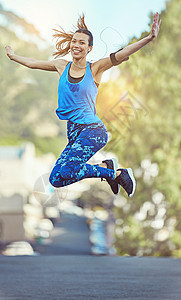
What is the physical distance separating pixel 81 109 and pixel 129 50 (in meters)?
0.52

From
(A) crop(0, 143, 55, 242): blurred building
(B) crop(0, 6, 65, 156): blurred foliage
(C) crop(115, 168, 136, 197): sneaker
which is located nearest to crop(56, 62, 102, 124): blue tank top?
(C) crop(115, 168, 136, 197): sneaker

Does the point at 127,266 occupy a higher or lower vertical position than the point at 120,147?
lower

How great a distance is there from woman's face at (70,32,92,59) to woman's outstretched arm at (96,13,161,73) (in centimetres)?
15

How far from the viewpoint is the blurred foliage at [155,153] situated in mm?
11703

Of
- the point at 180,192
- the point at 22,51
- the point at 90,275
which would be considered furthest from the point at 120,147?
the point at 90,275

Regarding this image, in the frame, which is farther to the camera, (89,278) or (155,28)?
(89,278)

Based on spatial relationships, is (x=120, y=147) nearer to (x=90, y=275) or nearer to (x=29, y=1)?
(x=29, y=1)

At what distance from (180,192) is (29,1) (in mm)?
6135

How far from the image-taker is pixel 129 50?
371 centimetres

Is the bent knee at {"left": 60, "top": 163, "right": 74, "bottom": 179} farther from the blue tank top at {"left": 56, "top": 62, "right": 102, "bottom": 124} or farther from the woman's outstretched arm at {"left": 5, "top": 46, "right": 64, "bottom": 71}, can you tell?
the woman's outstretched arm at {"left": 5, "top": 46, "right": 64, "bottom": 71}

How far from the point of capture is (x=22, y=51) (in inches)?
324

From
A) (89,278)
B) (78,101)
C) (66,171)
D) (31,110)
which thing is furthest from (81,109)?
(31,110)

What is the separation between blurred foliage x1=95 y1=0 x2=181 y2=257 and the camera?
11703 mm

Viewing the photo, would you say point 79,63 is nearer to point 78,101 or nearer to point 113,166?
point 78,101
